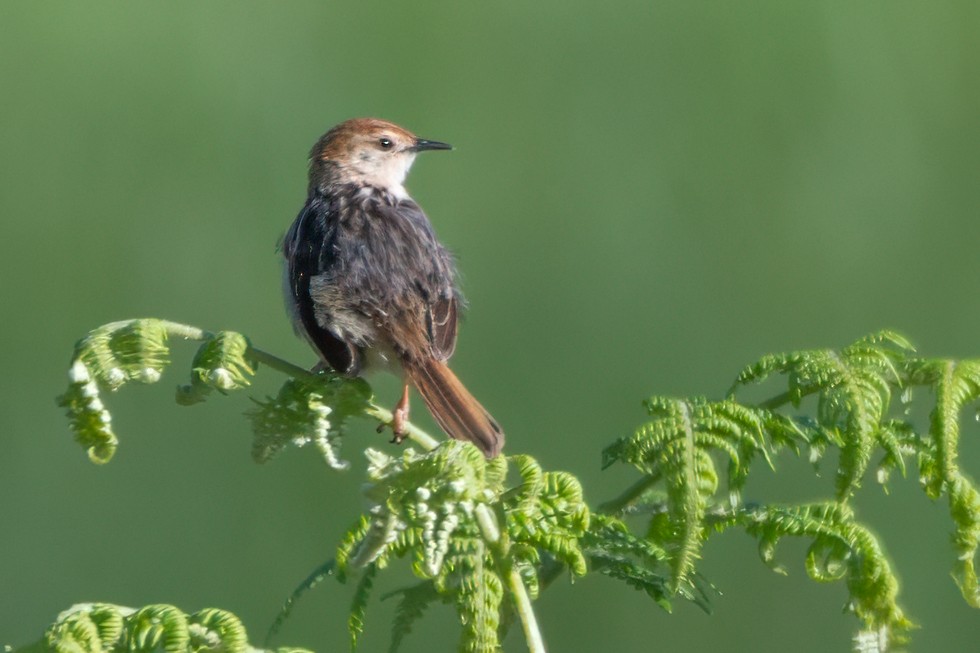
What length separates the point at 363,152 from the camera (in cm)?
648

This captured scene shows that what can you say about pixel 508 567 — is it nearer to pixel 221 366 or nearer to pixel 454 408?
pixel 221 366

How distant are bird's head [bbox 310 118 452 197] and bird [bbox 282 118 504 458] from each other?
85cm

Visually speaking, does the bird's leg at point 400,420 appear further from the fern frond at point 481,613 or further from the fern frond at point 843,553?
the fern frond at point 843,553

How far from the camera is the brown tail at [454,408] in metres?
3.71

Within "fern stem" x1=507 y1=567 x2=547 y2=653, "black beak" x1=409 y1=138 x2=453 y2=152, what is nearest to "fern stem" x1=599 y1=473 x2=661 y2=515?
"fern stem" x1=507 y1=567 x2=547 y2=653

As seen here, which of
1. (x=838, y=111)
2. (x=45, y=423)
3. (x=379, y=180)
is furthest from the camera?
(x=838, y=111)

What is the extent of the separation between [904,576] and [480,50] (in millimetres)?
5334

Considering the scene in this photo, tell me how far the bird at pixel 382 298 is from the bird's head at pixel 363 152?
852 millimetres

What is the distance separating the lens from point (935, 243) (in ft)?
27.8

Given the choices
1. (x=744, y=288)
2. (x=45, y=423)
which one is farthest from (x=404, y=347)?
(x=744, y=288)

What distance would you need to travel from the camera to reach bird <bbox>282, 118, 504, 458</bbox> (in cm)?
417

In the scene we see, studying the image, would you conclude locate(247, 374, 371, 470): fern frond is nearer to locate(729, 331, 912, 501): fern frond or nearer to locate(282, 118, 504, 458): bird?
locate(729, 331, 912, 501): fern frond

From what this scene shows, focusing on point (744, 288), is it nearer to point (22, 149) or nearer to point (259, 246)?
point (259, 246)

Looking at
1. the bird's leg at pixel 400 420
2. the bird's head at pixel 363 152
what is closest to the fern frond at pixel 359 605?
the bird's leg at pixel 400 420
